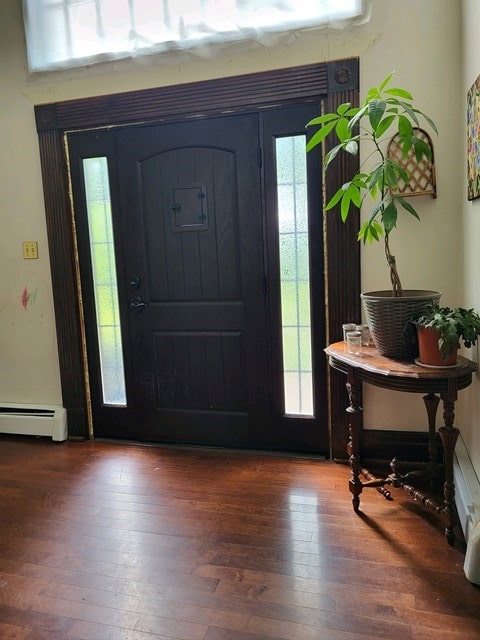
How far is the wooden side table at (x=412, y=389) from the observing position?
1.72 metres

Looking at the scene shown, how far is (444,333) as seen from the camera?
5.44 feet

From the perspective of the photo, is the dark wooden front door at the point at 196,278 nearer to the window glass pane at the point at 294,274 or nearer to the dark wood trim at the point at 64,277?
the window glass pane at the point at 294,274

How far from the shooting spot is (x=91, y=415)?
300cm

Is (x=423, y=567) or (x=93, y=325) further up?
(x=93, y=325)

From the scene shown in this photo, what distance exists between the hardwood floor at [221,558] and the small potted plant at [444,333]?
0.72 m

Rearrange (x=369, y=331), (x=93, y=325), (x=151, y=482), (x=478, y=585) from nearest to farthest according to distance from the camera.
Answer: (x=478, y=585) < (x=369, y=331) < (x=151, y=482) < (x=93, y=325)

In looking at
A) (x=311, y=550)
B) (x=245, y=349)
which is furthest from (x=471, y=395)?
(x=245, y=349)

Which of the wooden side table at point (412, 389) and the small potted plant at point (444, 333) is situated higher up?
the small potted plant at point (444, 333)

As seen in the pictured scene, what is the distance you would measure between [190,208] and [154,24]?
981mm

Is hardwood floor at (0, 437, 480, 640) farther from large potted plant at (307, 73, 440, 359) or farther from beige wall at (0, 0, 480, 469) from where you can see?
large potted plant at (307, 73, 440, 359)

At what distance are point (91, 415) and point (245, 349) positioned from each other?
3.66 feet

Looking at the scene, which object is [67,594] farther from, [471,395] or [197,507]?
[471,395]

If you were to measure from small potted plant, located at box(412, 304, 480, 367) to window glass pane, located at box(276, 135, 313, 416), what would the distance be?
2.67 feet

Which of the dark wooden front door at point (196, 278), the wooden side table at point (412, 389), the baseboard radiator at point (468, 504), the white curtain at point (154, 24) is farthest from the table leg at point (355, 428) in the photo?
the white curtain at point (154, 24)
